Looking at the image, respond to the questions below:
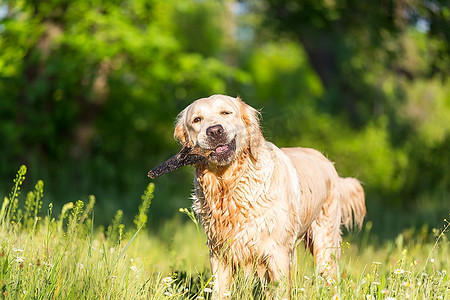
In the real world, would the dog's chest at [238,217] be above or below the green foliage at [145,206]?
below

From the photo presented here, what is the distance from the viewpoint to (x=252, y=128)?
4.14 m

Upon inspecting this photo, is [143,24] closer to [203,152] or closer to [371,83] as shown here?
[371,83]

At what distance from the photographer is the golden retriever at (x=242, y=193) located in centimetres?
387

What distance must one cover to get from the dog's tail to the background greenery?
3480mm

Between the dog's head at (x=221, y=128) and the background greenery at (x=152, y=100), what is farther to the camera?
the background greenery at (x=152, y=100)

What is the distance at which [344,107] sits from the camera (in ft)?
49.8

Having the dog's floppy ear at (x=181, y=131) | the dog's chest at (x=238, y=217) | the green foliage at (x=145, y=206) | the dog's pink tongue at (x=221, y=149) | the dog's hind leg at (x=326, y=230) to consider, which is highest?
the dog's floppy ear at (x=181, y=131)

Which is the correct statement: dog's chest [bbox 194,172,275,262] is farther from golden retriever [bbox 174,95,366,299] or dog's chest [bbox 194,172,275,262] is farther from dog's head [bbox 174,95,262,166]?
dog's head [bbox 174,95,262,166]

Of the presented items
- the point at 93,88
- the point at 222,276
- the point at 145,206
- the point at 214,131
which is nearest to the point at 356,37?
the point at 93,88

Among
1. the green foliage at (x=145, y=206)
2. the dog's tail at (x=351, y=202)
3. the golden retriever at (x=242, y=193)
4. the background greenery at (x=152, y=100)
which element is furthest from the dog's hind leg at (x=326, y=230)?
the background greenery at (x=152, y=100)

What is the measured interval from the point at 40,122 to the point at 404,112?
972 centimetres

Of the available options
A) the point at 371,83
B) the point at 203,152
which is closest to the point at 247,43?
the point at 371,83

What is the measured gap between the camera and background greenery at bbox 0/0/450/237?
10539 millimetres

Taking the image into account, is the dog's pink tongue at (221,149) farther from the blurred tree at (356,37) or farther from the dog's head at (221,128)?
the blurred tree at (356,37)
